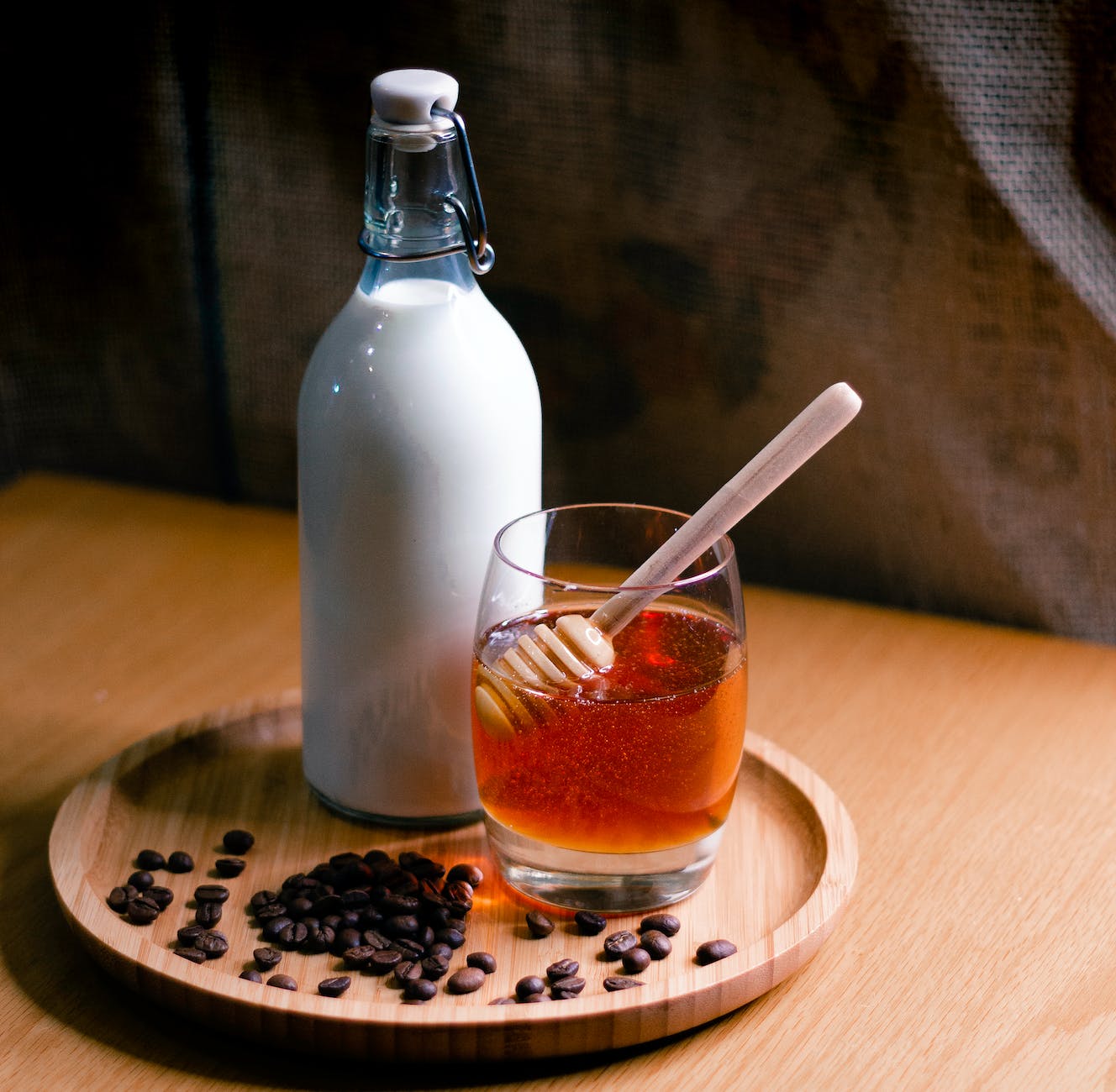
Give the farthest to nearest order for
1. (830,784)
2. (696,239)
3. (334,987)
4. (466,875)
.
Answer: (696,239)
(830,784)
(466,875)
(334,987)

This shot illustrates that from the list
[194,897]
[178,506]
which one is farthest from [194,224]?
[194,897]

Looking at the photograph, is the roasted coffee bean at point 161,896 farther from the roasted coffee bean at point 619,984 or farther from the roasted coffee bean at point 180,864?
the roasted coffee bean at point 619,984

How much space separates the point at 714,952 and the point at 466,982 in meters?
0.13

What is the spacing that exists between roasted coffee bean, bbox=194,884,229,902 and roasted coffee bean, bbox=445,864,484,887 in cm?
13

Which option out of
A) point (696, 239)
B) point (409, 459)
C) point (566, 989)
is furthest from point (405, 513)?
point (696, 239)

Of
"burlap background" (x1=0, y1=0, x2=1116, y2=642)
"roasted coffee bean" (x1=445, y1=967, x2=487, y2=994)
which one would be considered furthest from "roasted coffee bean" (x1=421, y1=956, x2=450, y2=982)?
"burlap background" (x1=0, y1=0, x2=1116, y2=642)

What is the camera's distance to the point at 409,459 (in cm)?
81

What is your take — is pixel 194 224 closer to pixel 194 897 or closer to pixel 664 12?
pixel 664 12

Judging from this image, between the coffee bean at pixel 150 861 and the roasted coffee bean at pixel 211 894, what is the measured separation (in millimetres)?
39

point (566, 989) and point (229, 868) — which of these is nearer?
point (566, 989)

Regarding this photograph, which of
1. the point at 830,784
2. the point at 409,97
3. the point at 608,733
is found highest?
the point at 409,97

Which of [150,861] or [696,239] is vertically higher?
[696,239]

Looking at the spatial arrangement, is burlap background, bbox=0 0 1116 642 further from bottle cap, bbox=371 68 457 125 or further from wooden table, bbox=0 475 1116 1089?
bottle cap, bbox=371 68 457 125

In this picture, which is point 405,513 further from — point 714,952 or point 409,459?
point 714,952
